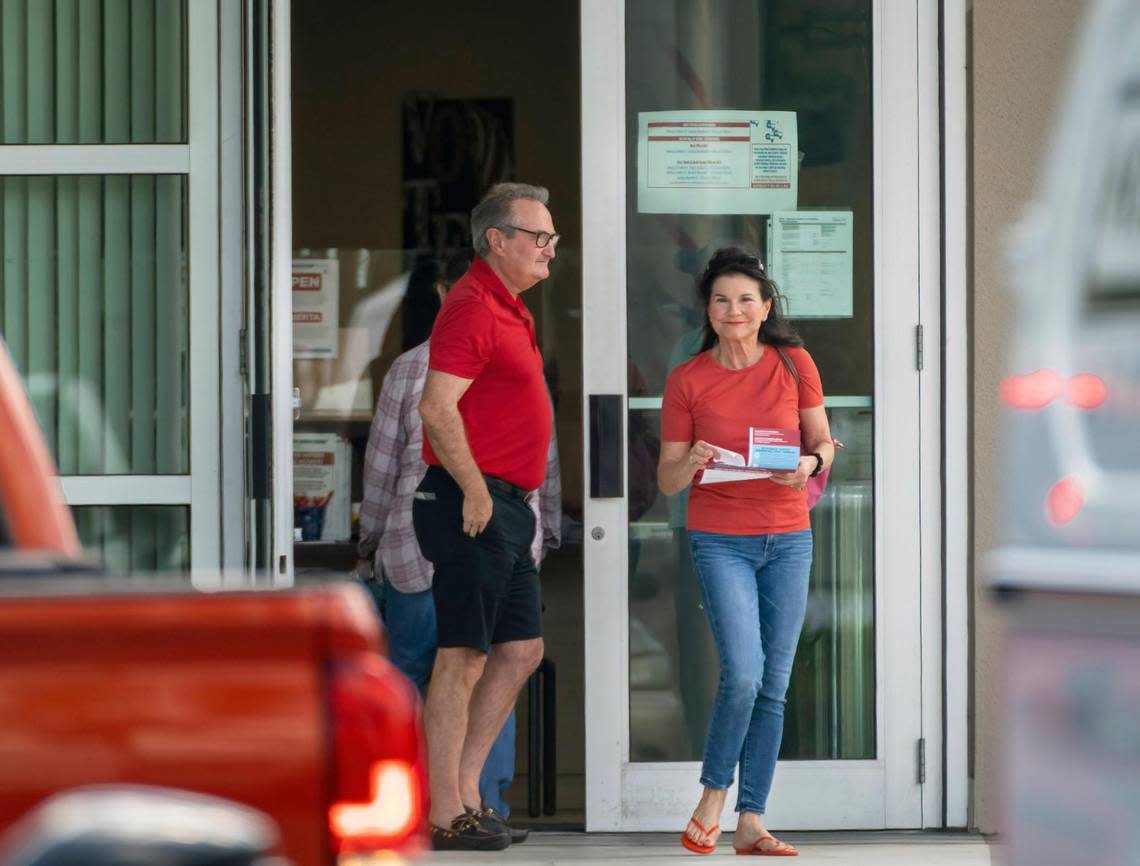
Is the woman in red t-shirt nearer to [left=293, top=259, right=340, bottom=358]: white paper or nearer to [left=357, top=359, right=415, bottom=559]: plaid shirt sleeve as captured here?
[left=357, top=359, right=415, bottom=559]: plaid shirt sleeve

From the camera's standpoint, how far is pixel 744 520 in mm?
5195

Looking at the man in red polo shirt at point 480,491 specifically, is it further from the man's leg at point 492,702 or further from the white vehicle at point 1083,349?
the white vehicle at point 1083,349

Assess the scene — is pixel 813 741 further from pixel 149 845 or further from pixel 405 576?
pixel 149 845

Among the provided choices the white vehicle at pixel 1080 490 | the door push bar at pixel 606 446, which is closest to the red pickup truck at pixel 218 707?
the white vehicle at pixel 1080 490

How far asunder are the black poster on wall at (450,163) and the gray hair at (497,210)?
293cm

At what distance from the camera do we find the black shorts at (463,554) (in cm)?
522

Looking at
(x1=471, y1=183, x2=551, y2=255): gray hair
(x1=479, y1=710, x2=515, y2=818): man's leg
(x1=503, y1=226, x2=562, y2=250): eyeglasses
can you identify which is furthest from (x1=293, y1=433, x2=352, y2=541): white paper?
(x1=503, y1=226, x2=562, y2=250): eyeglasses

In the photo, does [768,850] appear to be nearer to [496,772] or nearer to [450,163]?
[496,772]

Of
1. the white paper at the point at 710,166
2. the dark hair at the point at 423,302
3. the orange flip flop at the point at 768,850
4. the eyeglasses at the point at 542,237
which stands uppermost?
the white paper at the point at 710,166

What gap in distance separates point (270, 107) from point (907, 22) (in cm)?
203

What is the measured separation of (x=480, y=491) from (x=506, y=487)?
0.16 metres

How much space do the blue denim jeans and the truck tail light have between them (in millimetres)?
3914

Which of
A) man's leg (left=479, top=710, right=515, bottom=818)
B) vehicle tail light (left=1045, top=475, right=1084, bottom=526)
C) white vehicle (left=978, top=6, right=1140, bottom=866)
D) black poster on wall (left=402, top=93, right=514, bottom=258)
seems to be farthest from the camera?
black poster on wall (left=402, top=93, right=514, bottom=258)

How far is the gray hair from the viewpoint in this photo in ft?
17.7
